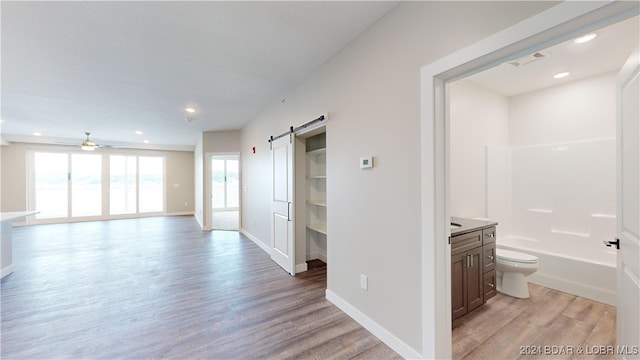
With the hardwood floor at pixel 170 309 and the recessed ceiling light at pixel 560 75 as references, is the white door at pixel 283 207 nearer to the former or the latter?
the hardwood floor at pixel 170 309

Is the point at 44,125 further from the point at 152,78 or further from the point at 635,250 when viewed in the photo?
the point at 635,250

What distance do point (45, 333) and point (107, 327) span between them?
18.3 inches

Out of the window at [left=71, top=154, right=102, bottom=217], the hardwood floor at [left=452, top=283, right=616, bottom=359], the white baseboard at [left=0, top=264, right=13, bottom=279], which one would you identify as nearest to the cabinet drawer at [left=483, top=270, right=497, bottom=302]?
the hardwood floor at [left=452, top=283, right=616, bottom=359]

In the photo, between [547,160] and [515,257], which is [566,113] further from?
[515,257]

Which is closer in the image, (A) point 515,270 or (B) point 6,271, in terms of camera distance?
(A) point 515,270

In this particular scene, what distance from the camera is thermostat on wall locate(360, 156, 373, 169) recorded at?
2.10 meters

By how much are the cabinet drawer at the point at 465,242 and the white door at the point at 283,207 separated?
2.00 meters

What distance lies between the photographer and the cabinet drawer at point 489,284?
2.47 m

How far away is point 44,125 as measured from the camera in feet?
18.4

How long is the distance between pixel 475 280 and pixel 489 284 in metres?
0.33

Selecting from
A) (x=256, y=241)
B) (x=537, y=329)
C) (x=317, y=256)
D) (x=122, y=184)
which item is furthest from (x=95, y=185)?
(x=537, y=329)

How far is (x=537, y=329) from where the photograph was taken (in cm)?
214

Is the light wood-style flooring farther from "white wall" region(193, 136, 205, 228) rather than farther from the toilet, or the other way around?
"white wall" region(193, 136, 205, 228)

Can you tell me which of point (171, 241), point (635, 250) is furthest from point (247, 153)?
point (635, 250)
